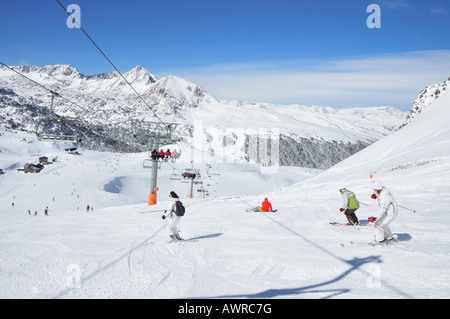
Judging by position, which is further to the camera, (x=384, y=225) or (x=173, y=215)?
(x=173, y=215)

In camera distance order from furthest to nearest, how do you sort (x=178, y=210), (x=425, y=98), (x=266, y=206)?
(x=425, y=98)
(x=266, y=206)
(x=178, y=210)

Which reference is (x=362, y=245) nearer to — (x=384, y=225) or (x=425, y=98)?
(x=384, y=225)

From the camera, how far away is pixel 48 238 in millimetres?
9914

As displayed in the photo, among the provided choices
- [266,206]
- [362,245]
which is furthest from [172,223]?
[266,206]

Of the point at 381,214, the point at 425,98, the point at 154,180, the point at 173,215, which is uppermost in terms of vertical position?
the point at 425,98

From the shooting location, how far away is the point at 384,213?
25.4 feet

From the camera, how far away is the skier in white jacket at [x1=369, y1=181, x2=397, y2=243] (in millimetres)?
7680

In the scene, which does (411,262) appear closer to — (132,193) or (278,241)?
(278,241)

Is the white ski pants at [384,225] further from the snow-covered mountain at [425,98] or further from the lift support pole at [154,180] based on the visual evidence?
the snow-covered mountain at [425,98]

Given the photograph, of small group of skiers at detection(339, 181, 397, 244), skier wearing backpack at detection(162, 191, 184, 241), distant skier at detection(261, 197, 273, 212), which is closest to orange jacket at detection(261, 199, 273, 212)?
distant skier at detection(261, 197, 273, 212)

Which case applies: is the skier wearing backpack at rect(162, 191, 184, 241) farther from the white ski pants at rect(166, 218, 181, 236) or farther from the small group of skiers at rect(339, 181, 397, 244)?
the small group of skiers at rect(339, 181, 397, 244)

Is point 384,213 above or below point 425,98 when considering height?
below

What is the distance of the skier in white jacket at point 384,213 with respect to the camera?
25.2ft

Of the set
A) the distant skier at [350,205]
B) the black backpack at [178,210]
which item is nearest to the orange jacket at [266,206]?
the distant skier at [350,205]
